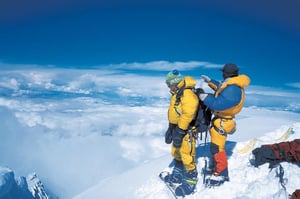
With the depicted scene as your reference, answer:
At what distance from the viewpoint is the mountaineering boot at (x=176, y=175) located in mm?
7108

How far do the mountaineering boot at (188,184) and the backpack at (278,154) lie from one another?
1.42 m

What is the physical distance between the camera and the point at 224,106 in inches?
231

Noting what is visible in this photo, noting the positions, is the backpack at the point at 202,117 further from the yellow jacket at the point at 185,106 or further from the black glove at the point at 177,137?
the black glove at the point at 177,137

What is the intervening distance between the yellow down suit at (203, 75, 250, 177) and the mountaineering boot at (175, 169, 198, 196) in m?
0.52

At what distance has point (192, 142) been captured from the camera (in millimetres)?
6652

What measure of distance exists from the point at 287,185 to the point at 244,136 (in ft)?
17.5

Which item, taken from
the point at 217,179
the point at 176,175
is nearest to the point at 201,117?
the point at 217,179

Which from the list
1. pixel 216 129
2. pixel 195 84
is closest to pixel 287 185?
pixel 216 129

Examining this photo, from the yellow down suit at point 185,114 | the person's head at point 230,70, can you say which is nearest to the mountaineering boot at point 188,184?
the yellow down suit at point 185,114

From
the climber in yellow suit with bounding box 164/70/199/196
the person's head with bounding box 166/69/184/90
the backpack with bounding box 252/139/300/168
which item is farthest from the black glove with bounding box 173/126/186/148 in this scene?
the backpack with bounding box 252/139/300/168

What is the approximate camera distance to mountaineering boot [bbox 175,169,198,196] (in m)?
6.60

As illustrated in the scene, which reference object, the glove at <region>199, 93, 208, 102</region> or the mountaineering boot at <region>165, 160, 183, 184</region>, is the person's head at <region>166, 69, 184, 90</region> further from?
the mountaineering boot at <region>165, 160, 183, 184</region>

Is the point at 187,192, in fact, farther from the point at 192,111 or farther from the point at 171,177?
the point at 192,111

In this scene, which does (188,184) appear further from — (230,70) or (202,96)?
(230,70)
